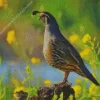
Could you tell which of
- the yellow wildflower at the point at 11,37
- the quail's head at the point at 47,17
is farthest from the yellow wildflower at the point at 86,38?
the yellow wildflower at the point at 11,37

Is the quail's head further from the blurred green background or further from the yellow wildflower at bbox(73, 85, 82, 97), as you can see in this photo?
the yellow wildflower at bbox(73, 85, 82, 97)

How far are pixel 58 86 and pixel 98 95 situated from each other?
29 centimetres

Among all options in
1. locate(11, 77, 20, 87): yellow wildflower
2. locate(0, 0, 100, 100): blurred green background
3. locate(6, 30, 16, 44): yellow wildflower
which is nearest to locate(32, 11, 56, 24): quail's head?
locate(0, 0, 100, 100): blurred green background

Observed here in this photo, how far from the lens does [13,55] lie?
129m

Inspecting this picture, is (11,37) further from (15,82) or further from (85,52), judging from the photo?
(85,52)

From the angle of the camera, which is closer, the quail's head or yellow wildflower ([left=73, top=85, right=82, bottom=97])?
the quail's head

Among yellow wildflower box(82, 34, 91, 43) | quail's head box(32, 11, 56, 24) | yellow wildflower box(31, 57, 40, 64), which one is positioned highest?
quail's head box(32, 11, 56, 24)

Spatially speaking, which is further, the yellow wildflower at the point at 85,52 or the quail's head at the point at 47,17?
the yellow wildflower at the point at 85,52

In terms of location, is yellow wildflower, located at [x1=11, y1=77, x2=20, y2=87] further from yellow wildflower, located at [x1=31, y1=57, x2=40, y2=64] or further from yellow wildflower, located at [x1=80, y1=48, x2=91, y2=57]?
yellow wildflower, located at [x1=80, y1=48, x2=91, y2=57]

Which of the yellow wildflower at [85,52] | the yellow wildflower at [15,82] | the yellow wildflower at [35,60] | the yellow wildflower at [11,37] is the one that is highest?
the yellow wildflower at [11,37]

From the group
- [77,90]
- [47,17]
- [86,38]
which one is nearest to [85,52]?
[86,38]

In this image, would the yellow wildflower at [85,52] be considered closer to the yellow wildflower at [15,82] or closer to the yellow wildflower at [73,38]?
the yellow wildflower at [73,38]

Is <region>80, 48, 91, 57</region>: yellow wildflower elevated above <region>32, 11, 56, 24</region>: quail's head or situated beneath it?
situated beneath

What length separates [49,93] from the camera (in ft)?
422
